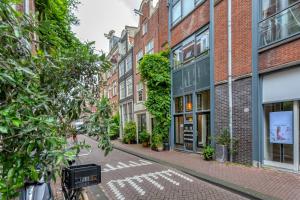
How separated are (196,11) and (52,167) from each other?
1194 centimetres

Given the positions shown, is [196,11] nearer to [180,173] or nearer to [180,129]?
[180,129]

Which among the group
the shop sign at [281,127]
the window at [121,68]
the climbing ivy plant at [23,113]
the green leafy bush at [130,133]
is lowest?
the green leafy bush at [130,133]

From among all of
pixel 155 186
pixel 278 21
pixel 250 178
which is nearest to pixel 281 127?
pixel 250 178

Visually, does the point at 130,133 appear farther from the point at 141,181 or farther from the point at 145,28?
the point at 141,181

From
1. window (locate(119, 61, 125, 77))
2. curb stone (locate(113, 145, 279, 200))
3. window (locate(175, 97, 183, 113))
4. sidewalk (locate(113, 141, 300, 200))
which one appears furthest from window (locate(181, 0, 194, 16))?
window (locate(119, 61, 125, 77))

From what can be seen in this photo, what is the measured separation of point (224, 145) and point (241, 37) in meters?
4.58

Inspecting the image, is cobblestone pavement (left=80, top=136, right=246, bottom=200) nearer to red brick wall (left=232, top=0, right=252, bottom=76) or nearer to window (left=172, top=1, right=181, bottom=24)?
red brick wall (left=232, top=0, right=252, bottom=76)

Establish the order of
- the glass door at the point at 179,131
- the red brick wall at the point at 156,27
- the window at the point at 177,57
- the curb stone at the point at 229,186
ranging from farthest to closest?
the red brick wall at the point at 156,27
the window at the point at 177,57
the glass door at the point at 179,131
the curb stone at the point at 229,186

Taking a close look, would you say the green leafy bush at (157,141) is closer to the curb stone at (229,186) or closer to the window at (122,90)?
the curb stone at (229,186)

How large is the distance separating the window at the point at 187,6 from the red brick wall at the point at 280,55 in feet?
19.9

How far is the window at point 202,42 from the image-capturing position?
36.9ft

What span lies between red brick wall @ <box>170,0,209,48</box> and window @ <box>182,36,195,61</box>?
35 cm

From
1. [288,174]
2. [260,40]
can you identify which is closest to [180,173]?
[288,174]

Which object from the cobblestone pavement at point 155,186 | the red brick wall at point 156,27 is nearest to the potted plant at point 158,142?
the cobblestone pavement at point 155,186
